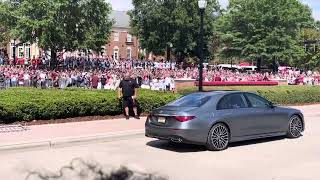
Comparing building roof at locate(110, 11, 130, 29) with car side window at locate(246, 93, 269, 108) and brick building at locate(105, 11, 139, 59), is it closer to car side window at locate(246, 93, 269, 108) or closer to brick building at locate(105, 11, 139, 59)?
brick building at locate(105, 11, 139, 59)

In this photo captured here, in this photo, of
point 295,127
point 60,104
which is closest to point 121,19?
point 60,104

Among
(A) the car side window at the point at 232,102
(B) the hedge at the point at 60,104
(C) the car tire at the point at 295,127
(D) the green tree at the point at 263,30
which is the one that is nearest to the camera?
(A) the car side window at the point at 232,102

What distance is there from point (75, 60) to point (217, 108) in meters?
37.4

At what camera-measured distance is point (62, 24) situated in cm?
5191

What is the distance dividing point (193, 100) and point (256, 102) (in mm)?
1672

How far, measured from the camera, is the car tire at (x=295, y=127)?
13892 millimetres

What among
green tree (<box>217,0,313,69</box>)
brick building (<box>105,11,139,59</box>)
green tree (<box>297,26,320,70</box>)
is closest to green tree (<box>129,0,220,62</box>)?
green tree (<box>217,0,313,69</box>)

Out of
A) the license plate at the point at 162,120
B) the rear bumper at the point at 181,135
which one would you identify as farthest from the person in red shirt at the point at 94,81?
the rear bumper at the point at 181,135

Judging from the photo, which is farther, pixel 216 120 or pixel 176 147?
pixel 176 147

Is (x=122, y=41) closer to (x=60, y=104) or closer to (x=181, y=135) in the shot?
(x=60, y=104)

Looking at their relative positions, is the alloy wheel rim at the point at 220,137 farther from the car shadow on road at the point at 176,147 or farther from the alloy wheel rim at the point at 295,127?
the alloy wheel rim at the point at 295,127

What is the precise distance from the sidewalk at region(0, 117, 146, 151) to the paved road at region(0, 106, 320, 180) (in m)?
0.30

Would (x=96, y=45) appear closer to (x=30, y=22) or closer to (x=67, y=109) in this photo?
(x=30, y=22)

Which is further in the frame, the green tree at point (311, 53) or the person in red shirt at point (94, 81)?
the green tree at point (311, 53)
